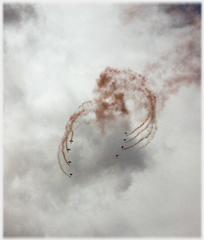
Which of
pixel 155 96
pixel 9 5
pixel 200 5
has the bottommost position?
pixel 155 96

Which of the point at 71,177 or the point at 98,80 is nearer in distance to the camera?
the point at 98,80

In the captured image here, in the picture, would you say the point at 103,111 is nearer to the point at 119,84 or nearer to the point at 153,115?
the point at 119,84

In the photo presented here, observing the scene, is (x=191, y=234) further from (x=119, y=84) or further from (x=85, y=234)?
(x=119, y=84)

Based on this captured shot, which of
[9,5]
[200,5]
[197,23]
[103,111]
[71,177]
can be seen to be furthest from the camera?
[71,177]

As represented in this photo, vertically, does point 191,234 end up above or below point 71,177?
below

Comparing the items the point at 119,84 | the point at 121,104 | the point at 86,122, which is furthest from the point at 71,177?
the point at 119,84

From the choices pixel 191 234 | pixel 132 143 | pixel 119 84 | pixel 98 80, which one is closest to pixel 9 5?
pixel 98 80

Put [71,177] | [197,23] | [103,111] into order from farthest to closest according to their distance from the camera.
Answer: [71,177], [103,111], [197,23]

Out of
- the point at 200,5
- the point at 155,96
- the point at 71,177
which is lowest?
the point at 71,177

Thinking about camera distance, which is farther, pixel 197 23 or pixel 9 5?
pixel 9 5
